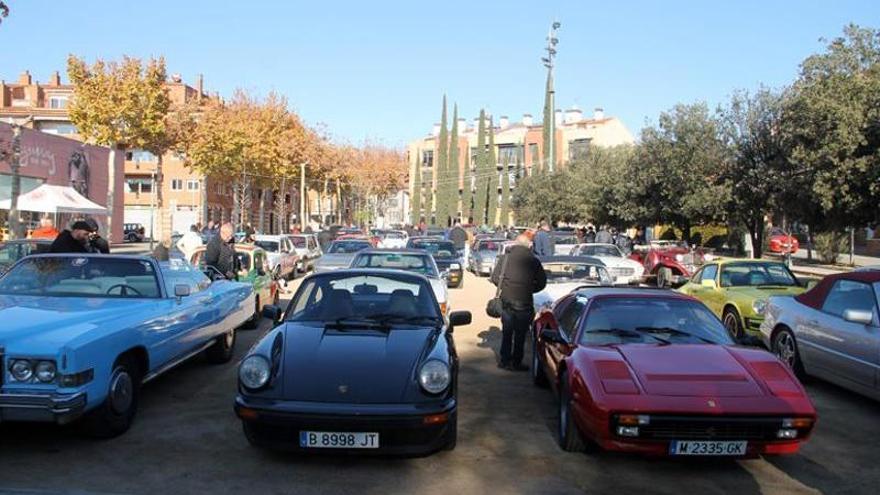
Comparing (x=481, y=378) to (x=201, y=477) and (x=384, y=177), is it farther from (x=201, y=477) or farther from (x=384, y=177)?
(x=384, y=177)

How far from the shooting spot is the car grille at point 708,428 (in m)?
5.06

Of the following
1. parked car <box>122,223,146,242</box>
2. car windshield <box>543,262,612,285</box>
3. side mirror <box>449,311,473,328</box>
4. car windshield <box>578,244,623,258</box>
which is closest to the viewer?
side mirror <box>449,311,473,328</box>

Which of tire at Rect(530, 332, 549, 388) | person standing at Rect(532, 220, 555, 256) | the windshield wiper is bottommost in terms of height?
tire at Rect(530, 332, 549, 388)

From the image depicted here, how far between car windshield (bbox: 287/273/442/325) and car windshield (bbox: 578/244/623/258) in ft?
51.5

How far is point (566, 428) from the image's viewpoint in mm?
5859

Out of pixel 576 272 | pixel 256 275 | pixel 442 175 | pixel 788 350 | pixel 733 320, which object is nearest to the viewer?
pixel 788 350

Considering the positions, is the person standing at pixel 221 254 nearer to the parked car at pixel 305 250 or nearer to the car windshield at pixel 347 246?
the car windshield at pixel 347 246

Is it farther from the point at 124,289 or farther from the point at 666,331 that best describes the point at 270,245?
the point at 666,331

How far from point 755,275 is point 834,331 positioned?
480 centimetres

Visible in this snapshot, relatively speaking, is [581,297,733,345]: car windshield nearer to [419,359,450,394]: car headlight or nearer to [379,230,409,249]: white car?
[419,359,450,394]: car headlight

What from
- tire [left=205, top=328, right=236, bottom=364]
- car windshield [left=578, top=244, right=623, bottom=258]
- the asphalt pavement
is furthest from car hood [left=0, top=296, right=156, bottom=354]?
car windshield [left=578, top=244, right=623, bottom=258]

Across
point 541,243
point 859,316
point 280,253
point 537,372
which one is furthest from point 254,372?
point 280,253

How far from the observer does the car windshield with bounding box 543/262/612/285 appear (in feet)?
40.4

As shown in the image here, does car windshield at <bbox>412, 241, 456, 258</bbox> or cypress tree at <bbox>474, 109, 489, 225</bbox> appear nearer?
car windshield at <bbox>412, 241, 456, 258</bbox>
